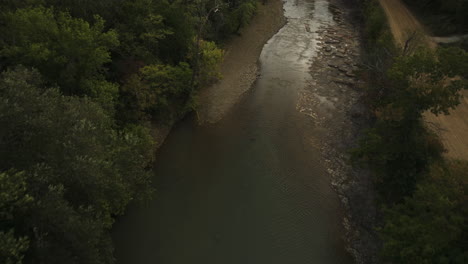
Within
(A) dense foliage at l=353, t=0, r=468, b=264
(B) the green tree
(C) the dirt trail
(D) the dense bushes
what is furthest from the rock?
(B) the green tree

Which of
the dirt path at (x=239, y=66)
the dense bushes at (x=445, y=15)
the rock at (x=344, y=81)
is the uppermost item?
the dense bushes at (x=445, y=15)

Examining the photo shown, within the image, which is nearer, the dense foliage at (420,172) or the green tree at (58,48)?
the dense foliage at (420,172)

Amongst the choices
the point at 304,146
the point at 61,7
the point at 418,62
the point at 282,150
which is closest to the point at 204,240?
the point at 282,150

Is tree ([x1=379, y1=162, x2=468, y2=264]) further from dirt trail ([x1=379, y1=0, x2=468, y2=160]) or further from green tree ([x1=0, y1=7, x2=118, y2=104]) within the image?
green tree ([x1=0, y1=7, x2=118, y2=104])

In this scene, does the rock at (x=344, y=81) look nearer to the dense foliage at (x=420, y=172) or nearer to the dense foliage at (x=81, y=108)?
the dense foliage at (x=420, y=172)

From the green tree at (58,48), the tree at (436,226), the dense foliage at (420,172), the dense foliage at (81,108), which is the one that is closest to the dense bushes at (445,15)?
the dense foliage at (420,172)

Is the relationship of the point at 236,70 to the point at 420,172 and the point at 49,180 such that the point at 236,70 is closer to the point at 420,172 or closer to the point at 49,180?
the point at 420,172

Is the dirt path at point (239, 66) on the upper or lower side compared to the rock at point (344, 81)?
upper
